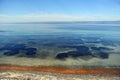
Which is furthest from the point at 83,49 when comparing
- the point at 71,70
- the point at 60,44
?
the point at 71,70

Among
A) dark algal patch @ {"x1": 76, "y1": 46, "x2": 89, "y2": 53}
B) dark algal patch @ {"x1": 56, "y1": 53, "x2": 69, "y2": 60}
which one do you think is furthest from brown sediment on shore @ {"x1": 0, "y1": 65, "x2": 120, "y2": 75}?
dark algal patch @ {"x1": 76, "y1": 46, "x2": 89, "y2": 53}

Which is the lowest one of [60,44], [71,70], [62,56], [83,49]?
[71,70]

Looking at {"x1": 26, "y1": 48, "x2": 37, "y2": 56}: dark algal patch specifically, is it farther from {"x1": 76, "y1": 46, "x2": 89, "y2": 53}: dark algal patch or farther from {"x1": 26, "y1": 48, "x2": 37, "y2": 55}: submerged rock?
{"x1": 76, "y1": 46, "x2": 89, "y2": 53}: dark algal patch

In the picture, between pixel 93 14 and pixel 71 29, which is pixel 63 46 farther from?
pixel 93 14

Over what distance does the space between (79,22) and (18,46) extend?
8.98ft

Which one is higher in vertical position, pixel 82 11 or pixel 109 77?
pixel 82 11

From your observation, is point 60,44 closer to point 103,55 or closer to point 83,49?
point 83,49

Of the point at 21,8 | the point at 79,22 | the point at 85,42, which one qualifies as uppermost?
the point at 21,8

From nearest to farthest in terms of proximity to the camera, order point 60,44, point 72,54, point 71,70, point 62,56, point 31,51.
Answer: point 71,70, point 62,56, point 72,54, point 31,51, point 60,44

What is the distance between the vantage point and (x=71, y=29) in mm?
9273

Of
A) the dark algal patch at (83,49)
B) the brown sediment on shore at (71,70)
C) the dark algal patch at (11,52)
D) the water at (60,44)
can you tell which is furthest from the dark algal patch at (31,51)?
the dark algal patch at (83,49)

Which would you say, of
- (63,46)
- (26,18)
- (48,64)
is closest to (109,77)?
(48,64)

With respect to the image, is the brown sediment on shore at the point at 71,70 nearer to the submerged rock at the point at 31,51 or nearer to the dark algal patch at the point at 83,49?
the submerged rock at the point at 31,51

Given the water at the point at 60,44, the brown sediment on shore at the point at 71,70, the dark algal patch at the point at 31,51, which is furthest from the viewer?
the dark algal patch at the point at 31,51
